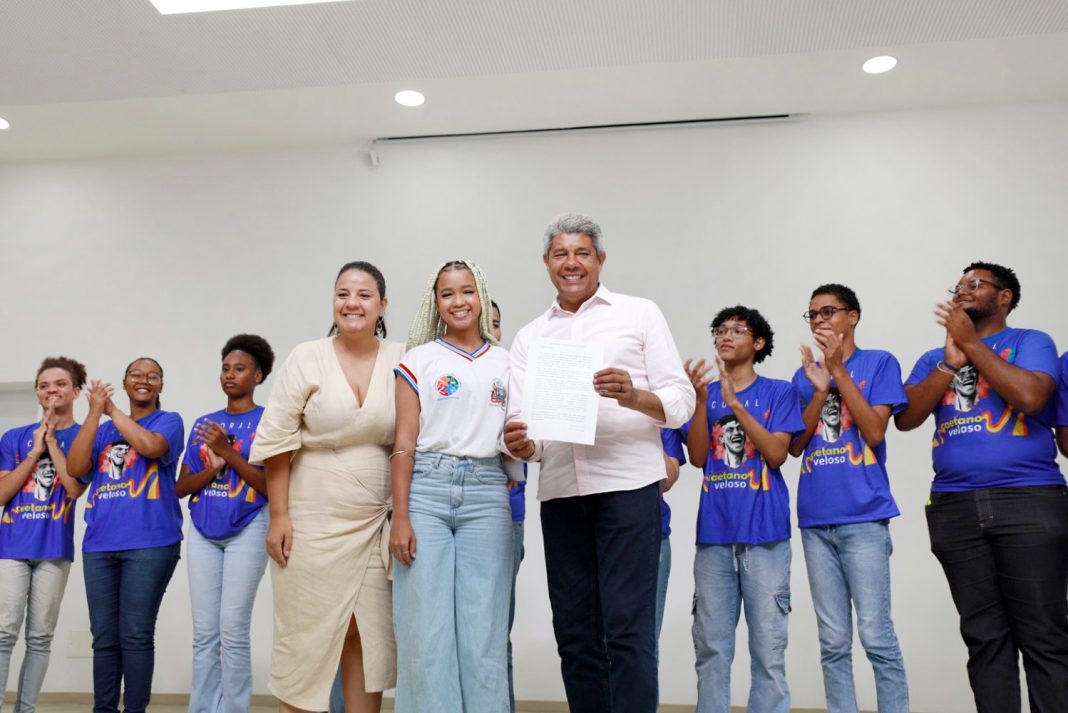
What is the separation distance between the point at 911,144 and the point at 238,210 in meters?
4.36

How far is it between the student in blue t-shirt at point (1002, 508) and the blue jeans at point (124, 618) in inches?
123

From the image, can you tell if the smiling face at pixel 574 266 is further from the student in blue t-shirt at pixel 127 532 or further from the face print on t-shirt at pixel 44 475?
the face print on t-shirt at pixel 44 475

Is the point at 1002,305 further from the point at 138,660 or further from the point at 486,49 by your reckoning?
the point at 138,660

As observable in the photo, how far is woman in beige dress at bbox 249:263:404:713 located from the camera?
8.38ft

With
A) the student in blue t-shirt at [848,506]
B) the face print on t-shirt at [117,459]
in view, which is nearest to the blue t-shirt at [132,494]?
the face print on t-shirt at [117,459]

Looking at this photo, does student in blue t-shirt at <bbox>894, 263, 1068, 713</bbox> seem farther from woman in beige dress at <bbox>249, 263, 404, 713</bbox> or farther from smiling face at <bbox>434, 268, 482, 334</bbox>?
woman in beige dress at <bbox>249, 263, 404, 713</bbox>

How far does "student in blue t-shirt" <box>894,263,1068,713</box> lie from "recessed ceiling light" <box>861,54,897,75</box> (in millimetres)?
2129

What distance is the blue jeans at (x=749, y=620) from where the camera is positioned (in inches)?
121

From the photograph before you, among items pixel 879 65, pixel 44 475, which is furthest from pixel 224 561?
pixel 879 65

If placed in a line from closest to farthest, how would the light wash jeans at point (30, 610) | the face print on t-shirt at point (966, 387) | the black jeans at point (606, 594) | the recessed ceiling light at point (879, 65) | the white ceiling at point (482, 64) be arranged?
the black jeans at point (606, 594) → the face print on t-shirt at point (966, 387) → the light wash jeans at point (30, 610) → the white ceiling at point (482, 64) → the recessed ceiling light at point (879, 65)

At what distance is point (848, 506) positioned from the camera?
3.05 metres

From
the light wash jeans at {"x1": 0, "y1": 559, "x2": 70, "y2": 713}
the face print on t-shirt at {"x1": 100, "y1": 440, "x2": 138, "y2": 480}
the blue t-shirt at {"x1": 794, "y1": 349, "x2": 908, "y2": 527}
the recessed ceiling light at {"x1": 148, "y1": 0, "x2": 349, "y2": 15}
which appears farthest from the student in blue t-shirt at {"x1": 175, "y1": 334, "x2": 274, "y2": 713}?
the blue t-shirt at {"x1": 794, "y1": 349, "x2": 908, "y2": 527}

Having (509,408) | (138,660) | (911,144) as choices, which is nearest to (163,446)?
(138,660)

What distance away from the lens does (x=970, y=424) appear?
117 inches
